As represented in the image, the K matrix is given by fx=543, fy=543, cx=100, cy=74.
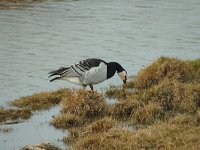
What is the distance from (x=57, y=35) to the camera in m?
32.3

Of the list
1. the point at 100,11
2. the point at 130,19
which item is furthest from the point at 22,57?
the point at 100,11

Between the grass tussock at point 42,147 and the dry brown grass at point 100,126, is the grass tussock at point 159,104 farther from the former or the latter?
the grass tussock at point 42,147

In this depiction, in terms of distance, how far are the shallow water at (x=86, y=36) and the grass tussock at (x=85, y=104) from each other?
1.48 meters

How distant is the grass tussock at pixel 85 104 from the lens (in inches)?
595

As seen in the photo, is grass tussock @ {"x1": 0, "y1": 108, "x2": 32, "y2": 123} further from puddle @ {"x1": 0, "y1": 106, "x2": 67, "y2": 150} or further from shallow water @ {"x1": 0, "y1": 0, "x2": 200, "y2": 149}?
shallow water @ {"x1": 0, "y1": 0, "x2": 200, "y2": 149}

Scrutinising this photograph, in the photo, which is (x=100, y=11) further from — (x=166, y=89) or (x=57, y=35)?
(x=166, y=89)

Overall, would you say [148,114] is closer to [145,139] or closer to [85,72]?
[145,139]

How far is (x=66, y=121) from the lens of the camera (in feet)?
47.7

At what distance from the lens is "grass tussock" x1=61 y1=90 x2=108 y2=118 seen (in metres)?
15.1

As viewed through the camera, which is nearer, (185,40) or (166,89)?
(166,89)

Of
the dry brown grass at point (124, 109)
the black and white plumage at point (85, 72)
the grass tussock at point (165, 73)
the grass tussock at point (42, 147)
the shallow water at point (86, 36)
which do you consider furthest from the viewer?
the shallow water at point (86, 36)

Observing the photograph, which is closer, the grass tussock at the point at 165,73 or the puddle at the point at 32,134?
the puddle at the point at 32,134

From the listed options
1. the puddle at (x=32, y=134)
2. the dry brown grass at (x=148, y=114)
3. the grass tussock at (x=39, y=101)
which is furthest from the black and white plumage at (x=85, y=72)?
the dry brown grass at (x=148, y=114)

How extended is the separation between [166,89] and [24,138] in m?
4.56
